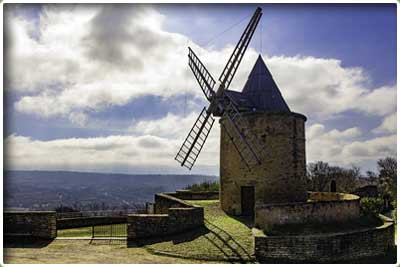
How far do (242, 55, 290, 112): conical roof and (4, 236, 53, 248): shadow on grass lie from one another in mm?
10813

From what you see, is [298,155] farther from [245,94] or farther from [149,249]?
[149,249]

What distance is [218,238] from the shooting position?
13.9 meters

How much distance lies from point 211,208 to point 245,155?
10.5 feet

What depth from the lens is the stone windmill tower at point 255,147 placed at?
56.9 ft

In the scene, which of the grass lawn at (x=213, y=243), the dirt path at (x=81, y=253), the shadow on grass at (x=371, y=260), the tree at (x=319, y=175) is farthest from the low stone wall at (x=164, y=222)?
the tree at (x=319, y=175)

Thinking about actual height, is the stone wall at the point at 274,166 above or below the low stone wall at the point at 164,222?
above

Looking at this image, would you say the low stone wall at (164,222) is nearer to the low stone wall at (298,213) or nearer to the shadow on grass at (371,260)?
the low stone wall at (298,213)

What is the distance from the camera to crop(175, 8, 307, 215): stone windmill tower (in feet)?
56.9

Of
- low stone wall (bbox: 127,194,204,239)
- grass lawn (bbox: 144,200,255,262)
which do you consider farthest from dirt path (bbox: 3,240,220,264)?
low stone wall (bbox: 127,194,204,239)

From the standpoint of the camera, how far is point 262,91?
19484 mm

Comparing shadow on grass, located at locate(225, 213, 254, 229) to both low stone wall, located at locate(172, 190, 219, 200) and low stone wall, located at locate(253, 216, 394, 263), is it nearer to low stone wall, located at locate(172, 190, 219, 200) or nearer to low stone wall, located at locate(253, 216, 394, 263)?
low stone wall, located at locate(253, 216, 394, 263)

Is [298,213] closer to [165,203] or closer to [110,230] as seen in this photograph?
[165,203]

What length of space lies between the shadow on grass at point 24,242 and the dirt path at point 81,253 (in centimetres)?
3

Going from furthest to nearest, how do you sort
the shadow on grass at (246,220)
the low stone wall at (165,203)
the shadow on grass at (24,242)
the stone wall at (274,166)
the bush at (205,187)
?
the bush at (205,187) → the low stone wall at (165,203) → the stone wall at (274,166) → the shadow on grass at (246,220) → the shadow on grass at (24,242)
